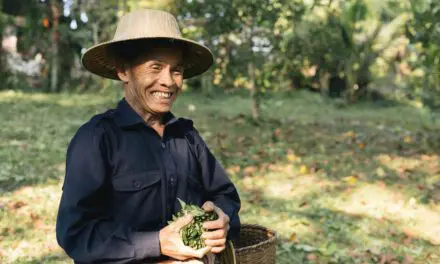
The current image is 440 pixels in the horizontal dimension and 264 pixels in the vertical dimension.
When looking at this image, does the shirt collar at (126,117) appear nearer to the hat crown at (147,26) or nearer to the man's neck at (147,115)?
the man's neck at (147,115)

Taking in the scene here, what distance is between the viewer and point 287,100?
1664 cm

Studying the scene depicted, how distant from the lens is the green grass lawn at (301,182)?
15.5ft

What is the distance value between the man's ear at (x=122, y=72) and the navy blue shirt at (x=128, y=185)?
0.39ft

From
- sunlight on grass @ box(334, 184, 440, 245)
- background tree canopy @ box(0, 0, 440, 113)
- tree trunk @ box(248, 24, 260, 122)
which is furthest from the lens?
tree trunk @ box(248, 24, 260, 122)

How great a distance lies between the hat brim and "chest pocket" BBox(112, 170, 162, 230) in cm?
61

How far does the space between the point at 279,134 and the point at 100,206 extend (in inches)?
280

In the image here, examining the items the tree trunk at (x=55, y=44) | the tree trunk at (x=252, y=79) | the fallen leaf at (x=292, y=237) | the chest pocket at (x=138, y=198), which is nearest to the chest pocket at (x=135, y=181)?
the chest pocket at (x=138, y=198)

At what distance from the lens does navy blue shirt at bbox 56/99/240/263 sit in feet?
7.10

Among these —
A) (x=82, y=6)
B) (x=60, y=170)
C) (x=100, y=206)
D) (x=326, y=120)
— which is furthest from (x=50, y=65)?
(x=100, y=206)

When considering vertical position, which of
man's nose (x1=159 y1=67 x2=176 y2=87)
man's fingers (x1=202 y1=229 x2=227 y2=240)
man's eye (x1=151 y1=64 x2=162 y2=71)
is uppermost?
man's eye (x1=151 y1=64 x2=162 y2=71)

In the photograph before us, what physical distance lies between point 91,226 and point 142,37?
819mm

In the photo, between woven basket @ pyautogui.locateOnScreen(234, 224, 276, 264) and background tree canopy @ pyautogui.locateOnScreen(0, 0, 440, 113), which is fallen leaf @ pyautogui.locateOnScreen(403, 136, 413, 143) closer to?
background tree canopy @ pyautogui.locateOnScreen(0, 0, 440, 113)

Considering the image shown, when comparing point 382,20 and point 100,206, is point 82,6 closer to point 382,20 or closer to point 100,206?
point 382,20

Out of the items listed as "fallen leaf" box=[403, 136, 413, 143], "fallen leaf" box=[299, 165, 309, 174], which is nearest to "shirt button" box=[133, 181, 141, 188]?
"fallen leaf" box=[299, 165, 309, 174]
